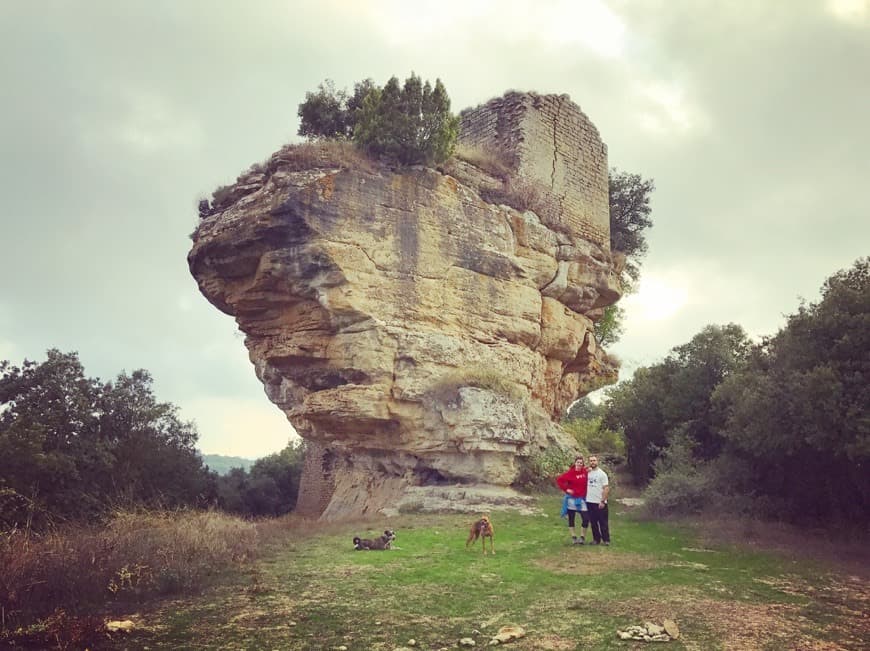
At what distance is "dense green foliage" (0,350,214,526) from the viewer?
17.0 m

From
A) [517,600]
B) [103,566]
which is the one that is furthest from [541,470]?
[103,566]

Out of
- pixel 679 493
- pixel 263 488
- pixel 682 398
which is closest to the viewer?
pixel 679 493

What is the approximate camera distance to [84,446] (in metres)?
19.2

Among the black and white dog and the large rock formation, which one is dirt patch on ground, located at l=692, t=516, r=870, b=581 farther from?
the black and white dog

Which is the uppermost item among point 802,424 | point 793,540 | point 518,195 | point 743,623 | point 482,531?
point 518,195

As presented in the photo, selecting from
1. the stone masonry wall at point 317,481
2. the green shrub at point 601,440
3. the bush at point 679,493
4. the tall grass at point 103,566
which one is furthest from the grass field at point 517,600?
the green shrub at point 601,440

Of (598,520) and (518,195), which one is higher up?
(518,195)

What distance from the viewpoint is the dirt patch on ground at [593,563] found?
305 inches

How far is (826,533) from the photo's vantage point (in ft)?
34.2

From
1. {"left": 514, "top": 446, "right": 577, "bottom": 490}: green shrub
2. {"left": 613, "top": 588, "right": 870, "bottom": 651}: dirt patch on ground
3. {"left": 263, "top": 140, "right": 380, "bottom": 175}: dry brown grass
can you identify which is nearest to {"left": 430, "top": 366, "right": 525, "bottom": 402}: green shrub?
{"left": 514, "top": 446, "right": 577, "bottom": 490}: green shrub

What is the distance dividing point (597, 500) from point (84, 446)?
15.7m

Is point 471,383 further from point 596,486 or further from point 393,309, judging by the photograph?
point 596,486

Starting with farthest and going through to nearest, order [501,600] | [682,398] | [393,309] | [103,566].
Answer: [682,398] → [393,309] → [103,566] → [501,600]

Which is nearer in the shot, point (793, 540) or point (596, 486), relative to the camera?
point (596, 486)
